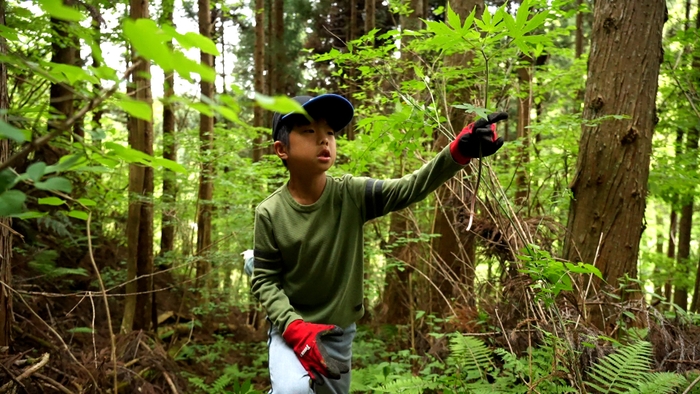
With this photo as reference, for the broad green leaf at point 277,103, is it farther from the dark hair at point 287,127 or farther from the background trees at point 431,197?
the dark hair at point 287,127

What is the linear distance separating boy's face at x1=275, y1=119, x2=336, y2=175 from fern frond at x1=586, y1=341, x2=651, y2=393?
5.66 ft

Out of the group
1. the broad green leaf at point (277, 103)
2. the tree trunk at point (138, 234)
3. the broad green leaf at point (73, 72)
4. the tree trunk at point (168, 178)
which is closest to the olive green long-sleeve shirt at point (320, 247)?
the broad green leaf at point (73, 72)

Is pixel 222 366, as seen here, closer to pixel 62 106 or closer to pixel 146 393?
pixel 146 393

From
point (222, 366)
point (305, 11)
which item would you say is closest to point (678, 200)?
point (222, 366)

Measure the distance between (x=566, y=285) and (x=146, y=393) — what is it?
3.66 meters

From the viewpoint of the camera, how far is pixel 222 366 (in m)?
7.18

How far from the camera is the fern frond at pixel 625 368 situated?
229cm

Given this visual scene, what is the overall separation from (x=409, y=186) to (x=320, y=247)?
0.56m

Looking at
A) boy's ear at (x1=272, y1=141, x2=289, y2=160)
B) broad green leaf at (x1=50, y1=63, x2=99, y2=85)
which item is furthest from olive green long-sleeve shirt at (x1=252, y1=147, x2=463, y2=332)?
broad green leaf at (x1=50, y1=63, x2=99, y2=85)

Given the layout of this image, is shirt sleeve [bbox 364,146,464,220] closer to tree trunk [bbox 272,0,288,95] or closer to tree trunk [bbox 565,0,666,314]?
tree trunk [bbox 565,0,666,314]

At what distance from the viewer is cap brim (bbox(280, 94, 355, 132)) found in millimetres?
2299

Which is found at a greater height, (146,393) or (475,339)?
(475,339)

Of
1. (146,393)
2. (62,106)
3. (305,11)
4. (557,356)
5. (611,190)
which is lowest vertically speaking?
(146,393)

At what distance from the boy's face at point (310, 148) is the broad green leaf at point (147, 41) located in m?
1.58
